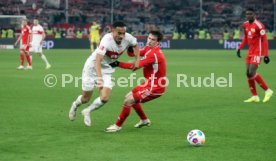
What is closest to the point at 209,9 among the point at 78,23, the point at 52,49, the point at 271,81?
the point at 78,23

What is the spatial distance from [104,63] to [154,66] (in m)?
0.98

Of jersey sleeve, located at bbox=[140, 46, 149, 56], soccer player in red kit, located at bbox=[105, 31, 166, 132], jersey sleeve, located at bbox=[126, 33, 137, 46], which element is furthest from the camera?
jersey sleeve, located at bbox=[140, 46, 149, 56]

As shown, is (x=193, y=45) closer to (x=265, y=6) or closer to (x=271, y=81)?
(x=265, y=6)

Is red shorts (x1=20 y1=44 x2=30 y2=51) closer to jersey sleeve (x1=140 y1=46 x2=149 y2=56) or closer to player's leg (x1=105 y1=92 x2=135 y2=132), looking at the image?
jersey sleeve (x1=140 y1=46 x2=149 y2=56)

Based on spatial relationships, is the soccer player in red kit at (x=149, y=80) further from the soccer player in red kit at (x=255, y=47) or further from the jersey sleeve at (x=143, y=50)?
the soccer player in red kit at (x=255, y=47)

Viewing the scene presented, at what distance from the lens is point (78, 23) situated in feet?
180

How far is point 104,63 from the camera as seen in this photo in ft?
39.5

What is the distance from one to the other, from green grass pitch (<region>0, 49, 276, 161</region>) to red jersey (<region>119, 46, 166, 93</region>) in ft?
2.70

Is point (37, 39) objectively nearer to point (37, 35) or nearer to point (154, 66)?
point (37, 35)

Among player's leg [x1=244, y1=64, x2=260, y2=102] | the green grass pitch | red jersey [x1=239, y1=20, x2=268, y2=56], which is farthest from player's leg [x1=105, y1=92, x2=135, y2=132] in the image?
red jersey [x1=239, y1=20, x2=268, y2=56]

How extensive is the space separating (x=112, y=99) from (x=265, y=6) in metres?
42.2

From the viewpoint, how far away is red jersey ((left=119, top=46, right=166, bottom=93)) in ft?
37.8

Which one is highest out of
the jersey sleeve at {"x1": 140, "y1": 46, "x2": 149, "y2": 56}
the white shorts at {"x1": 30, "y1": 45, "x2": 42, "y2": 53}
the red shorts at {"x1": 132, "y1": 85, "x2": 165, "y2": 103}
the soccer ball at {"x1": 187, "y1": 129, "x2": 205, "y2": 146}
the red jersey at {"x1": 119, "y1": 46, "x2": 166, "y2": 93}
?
the jersey sleeve at {"x1": 140, "y1": 46, "x2": 149, "y2": 56}

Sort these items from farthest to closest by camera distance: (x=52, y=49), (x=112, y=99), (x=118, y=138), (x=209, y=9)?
(x=209, y=9) < (x=52, y=49) < (x=112, y=99) < (x=118, y=138)
